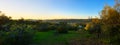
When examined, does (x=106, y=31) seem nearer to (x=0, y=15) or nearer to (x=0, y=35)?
(x=0, y=35)

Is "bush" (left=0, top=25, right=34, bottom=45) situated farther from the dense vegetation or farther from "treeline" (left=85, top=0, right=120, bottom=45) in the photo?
"treeline" (left=85, top=0, right=120, bottom=45)

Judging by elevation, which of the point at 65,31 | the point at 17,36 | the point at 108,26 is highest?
the point at 108,26

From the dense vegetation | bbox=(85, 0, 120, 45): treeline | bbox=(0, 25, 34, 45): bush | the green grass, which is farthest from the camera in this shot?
bbox=(85, 0, 120, 45): treeline

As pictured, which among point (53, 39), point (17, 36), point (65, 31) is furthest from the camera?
point (65, 31)

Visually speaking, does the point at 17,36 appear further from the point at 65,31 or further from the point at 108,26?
the point at 65,31

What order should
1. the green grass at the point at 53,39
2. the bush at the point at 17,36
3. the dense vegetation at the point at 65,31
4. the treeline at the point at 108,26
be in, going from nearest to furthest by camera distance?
1. the bush at the point at 17,36
2. the dense vegetation at the point at 65,31
3. the green grass at the point at 53,39
4. the treeline at the point at 108,26

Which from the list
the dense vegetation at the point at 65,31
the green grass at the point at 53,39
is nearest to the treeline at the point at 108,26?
the dense vegetation at the point at 65,31

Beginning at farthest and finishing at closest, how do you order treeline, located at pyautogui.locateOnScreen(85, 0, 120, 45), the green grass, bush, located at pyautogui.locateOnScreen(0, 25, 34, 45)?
treeline, located at pyautogui.locateOnScreen(85, 0, 120, 45)
the green grass
bush, located at pyautogui.locateOnScreen(0, 25, 34, 45)

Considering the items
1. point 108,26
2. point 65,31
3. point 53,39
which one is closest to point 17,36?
point 53,39

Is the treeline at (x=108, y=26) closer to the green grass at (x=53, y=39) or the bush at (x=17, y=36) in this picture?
the green grass at (x=53, y=39)

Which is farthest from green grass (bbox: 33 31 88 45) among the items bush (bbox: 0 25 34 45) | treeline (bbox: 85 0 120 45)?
treeline (bbox: 85 0 120 45)

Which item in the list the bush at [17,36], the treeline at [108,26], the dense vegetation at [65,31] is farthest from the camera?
the treeline at [108,26]
